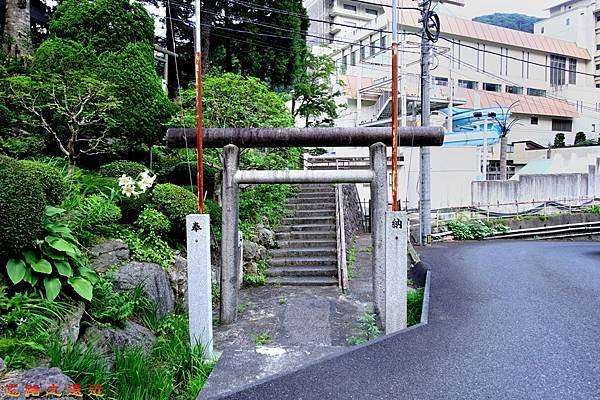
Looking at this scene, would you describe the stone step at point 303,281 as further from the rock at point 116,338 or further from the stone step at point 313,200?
the rock at point 116,338

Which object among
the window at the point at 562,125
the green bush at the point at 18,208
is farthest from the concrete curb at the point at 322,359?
the window at the point at 562,125

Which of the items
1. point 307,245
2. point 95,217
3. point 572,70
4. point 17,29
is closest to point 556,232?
point 307,245

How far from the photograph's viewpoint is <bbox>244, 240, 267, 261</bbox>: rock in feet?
29.8

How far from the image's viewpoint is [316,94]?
16.2 m

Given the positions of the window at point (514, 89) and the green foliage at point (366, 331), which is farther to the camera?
the window at point (514, 89)

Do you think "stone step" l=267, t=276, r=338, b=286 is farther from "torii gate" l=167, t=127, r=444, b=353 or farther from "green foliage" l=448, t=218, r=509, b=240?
"green foliage" l=448, t=218, r=509, b=240

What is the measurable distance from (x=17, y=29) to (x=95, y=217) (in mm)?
6487

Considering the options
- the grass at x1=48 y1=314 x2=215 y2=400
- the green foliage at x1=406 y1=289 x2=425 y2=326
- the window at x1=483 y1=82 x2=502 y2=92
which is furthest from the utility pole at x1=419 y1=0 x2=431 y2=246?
the window at x1=483 y1=82 x2=502 y2=92

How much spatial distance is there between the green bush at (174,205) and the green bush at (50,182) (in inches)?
78.1

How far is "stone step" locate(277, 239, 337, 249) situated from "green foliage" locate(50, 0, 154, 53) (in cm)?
552

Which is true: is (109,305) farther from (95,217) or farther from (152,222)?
(152,222)

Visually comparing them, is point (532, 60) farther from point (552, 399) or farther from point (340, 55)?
point (552, 399)

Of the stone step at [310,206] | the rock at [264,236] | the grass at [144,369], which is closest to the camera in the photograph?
the grass at [144,369]

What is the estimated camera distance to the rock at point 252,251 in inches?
357
